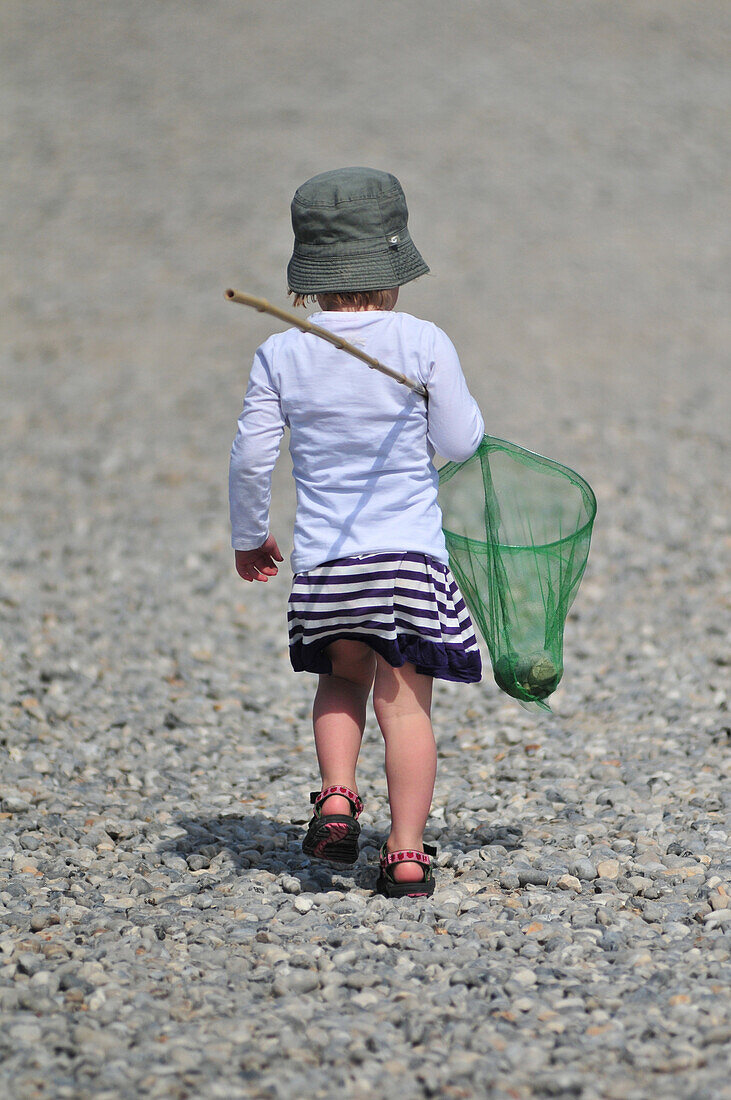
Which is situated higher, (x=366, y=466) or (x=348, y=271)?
(x=348, y=271)

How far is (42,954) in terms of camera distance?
116 inches

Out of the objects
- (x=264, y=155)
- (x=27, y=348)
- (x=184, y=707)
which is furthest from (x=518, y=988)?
(x=264, y=155)

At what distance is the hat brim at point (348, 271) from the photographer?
308 centimetres

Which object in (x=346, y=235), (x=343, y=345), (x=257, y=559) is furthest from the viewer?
(x=257, y=559)

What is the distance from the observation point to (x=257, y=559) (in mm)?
3363

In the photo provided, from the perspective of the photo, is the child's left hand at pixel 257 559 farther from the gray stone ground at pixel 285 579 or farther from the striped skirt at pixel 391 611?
the gray stone ground at pixel 285 579

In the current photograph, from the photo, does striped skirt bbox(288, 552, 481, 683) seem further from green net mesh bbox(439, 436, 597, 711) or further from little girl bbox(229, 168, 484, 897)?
green net mesh bbox(439, 436, 597, 711)

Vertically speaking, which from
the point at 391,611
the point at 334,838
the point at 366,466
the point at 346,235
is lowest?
the point at 334,838

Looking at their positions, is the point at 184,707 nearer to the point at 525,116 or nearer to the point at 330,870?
the point at 330,870

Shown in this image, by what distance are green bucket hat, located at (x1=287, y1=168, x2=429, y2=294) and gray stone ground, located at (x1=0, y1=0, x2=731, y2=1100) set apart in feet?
5.64

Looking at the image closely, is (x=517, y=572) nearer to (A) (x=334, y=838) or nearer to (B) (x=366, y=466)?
(B) (x=366, y=466)

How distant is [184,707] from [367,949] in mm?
2633

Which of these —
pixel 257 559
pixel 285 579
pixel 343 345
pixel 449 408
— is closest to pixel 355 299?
pixel 343 345

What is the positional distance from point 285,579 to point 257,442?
4.16 meters
